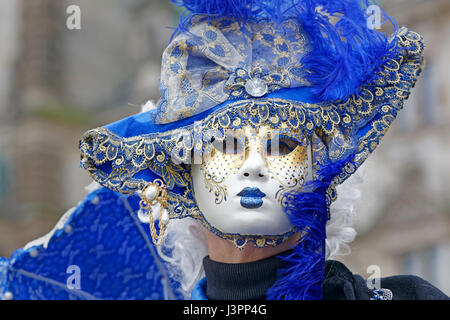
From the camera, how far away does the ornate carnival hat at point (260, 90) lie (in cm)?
271

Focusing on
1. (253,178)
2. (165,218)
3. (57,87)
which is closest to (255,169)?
(253,178)

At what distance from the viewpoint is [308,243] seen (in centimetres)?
264

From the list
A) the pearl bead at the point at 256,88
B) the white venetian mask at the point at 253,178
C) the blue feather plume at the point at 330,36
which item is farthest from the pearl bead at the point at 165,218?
the blue feather plume at the point at 330,36

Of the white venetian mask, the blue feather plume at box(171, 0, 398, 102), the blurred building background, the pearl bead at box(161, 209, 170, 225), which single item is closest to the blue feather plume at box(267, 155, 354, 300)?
the white venetian mask

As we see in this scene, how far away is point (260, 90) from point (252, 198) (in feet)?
1.09

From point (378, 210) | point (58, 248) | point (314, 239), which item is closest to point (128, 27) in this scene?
point (378, 210)

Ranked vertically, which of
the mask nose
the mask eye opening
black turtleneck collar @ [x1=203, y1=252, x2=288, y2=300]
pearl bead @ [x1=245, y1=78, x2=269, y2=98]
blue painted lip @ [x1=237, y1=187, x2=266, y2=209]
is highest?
pearl bead @ [x1=245, y1=78, x2=269, y2=98]

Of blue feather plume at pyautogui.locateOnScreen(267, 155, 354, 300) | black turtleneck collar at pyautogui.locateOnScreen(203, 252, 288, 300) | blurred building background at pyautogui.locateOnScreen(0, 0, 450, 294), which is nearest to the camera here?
blue feather plume at pyautogui.locateOnScreen(267, 155, 354, 300)

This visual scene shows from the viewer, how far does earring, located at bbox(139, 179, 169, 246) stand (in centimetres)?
278

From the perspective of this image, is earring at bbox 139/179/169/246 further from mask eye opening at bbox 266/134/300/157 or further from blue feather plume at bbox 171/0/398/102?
blue feather plume at bbox 171/0/398/102

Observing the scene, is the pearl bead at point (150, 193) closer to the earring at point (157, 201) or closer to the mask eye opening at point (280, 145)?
the earring at point (157, 201)

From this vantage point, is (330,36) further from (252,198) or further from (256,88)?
(252,198)

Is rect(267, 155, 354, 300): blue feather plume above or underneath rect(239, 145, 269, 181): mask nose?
underneath
